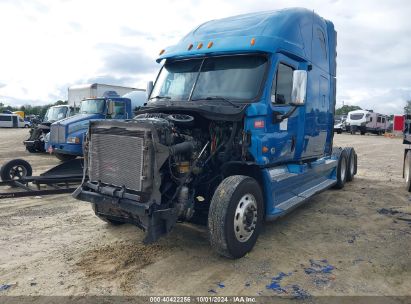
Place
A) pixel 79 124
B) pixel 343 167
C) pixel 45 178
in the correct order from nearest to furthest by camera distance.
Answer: pixel 45 178 → pixel 343 167 → pixel 79 124

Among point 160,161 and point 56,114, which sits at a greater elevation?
point 56,114

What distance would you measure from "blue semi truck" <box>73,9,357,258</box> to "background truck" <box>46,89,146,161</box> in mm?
6768

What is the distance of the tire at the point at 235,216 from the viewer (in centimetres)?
420

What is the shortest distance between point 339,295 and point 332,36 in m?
6.11

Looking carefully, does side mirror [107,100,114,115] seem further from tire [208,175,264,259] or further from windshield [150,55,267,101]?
tire [208,175,264,259]

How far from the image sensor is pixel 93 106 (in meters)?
13.1

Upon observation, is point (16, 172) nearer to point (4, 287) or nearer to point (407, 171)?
point (4, 287)

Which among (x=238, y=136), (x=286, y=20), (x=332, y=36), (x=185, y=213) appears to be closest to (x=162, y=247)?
(x=185, y=213)

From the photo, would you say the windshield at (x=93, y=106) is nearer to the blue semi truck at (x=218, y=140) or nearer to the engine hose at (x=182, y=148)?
the blue semi truck at (x=218, y=140)

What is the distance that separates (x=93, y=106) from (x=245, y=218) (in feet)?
32.8

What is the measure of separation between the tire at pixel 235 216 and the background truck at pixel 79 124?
800 centimetres

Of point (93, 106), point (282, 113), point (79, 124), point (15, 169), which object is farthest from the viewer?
point (93, 106)

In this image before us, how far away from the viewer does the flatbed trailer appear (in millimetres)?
7992

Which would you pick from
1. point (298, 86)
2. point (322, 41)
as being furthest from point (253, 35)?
point (322, 41)
